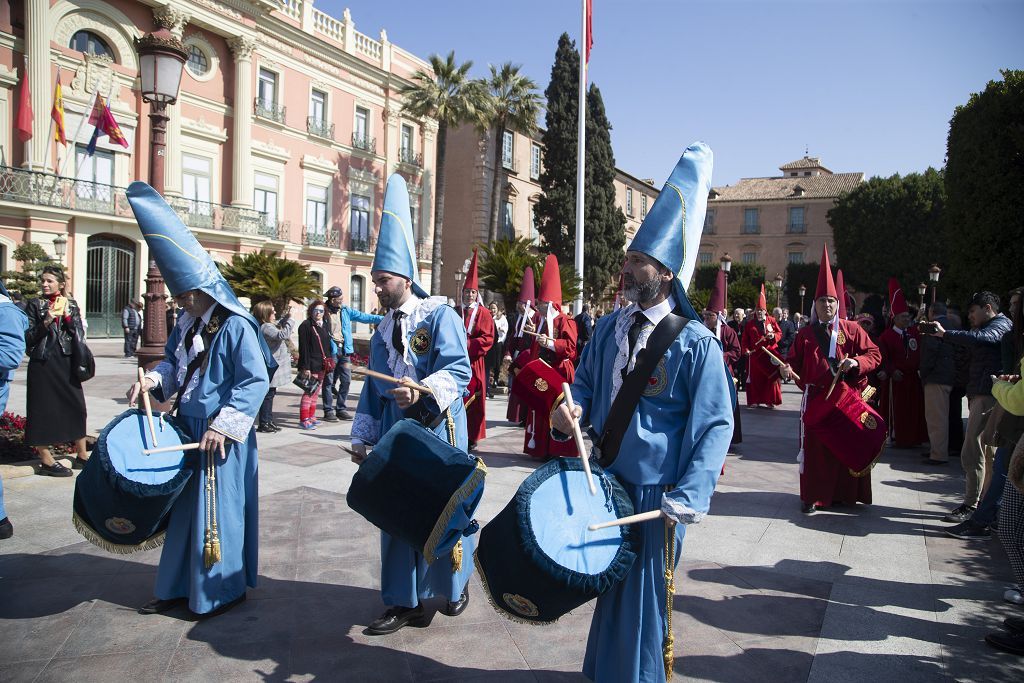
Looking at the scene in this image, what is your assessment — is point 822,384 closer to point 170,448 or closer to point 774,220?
point 170,448

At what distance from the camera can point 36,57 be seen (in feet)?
75.7

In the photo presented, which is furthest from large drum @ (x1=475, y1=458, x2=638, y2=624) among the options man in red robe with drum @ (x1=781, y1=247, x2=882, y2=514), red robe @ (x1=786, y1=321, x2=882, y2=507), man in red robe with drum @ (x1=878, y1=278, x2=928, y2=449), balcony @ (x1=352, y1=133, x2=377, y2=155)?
balcony @ (x1=352, y1=133, x2=377, y2=155)

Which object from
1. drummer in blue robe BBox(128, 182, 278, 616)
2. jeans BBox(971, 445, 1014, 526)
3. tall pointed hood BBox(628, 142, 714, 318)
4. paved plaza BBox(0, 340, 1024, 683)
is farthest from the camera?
jeans BBox(971, 445, 1014, 526)

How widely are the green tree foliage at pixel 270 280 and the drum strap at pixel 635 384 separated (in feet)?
35.1

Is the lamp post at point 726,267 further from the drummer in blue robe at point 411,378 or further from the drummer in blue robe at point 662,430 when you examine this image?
the drummer in blue robe at point 662,430

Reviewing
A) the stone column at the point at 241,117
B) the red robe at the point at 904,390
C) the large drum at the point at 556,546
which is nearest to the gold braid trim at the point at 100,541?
the large drum at the point at 556,546

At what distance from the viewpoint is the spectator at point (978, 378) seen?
597 cm

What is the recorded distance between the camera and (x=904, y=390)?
960cm

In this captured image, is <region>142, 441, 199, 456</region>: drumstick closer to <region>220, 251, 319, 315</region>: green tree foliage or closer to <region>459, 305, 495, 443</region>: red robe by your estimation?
<region>459, 305, 495, 443</region>: red robe

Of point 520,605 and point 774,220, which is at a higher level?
point 774,220

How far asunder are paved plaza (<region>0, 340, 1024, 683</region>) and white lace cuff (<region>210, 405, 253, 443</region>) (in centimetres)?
104

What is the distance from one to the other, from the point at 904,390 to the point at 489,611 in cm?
792

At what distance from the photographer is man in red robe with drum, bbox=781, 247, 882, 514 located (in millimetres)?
6211

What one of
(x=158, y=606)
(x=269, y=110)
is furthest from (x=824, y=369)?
(x=269, y=110)
